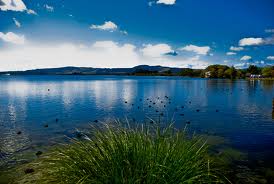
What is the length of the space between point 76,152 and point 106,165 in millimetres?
927

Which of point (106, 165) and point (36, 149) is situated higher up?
point (106, 165)

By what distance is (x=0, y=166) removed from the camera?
14000mm

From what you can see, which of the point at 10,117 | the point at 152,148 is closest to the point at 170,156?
the point at 152,148

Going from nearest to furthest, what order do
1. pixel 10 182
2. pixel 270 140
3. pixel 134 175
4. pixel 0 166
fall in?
pixel 134 175, pixel 10 182, pixel 0 166, pixel 270 140

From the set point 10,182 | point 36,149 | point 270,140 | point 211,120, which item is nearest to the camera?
point 10,182

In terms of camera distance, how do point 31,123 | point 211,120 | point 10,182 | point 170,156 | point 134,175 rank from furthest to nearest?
point 211,120 → point 31,123 → point 10,182 → point 170,156 → point 134,175

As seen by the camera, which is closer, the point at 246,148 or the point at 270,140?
the point at 246,148

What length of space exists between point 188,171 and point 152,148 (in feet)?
3.28

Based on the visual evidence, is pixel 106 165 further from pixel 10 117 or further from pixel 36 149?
pixel 10 117

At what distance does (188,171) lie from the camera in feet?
18.4

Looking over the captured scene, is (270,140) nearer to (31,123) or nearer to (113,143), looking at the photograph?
(113,143)

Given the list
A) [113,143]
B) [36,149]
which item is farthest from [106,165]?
[36,149]

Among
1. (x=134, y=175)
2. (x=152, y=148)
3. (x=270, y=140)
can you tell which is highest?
(x=152, y=148)

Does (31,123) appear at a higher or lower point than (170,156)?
lower
